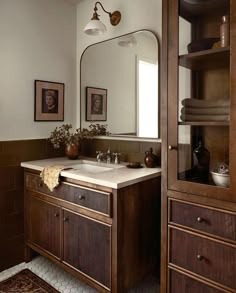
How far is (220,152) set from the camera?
1.55 metres

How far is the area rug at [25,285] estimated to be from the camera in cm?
206

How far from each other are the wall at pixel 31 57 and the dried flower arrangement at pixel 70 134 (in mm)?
95

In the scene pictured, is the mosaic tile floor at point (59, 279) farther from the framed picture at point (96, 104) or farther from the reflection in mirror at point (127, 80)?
the framed picture at point (96, 104)

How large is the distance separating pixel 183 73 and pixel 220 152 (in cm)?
50

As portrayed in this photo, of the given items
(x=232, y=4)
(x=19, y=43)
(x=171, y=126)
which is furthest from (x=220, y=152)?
(x=19, y=43)

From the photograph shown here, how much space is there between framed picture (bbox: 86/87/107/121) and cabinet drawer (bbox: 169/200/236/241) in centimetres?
127

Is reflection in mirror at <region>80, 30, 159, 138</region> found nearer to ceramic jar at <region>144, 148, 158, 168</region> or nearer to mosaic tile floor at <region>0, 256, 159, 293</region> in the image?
ceramic jar at <region>144, 148, 158, 168</region>

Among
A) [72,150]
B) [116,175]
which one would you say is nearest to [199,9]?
[116,175]

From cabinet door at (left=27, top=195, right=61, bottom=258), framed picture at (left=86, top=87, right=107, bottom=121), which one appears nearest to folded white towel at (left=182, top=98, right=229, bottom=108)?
framed picture at (left=86, top=87, right=107, bottom=121)

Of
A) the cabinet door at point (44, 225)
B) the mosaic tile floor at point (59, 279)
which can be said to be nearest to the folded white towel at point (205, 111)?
the cabinet door at point (44, 225)

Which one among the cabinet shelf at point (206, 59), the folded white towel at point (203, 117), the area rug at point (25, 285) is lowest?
the area rug at point (25, 285)

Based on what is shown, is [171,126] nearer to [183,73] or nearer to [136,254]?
[183,73]

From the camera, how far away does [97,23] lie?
87.7 inches

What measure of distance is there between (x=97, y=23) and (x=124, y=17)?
271mm
